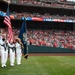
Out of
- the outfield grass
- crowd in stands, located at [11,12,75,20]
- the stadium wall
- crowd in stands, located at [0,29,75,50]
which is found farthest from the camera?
crowd in stands, located at [11,12,75,20]

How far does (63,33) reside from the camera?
135 ft

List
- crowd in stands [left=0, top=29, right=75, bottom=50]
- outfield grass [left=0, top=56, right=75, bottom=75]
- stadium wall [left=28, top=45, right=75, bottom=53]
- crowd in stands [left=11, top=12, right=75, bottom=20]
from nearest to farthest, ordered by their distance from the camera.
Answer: outfield grass [left=0, top=56, right=75, bottom=75] → stadium wall [left=28, top=45, right=75, bottom=53] → crowd in stands [left=0, top=29, right=75, bottom=50] → crowd in stands [left=11, top=12, right=75, bottom=20]

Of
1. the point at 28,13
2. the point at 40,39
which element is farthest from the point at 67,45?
the point at 28,13

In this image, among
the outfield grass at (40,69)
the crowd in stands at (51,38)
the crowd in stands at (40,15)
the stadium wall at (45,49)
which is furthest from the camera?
the crowd in stands at (40,15)

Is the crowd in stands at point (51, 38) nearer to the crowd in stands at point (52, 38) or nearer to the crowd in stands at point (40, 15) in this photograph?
the crowd in stands at point (52, 38)

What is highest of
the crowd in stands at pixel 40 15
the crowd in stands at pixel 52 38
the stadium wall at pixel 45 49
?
the crowd in stands at pixel 40 15

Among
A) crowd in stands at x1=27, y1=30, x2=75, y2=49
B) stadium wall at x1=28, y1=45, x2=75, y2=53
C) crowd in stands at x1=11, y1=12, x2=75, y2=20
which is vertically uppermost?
crowd in stands at x1=11, y1=12, x2=75, y2=20

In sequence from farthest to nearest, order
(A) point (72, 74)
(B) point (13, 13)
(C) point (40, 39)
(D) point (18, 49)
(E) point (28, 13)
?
(E) point (28, 13), (B) point (13, 13), (C) point (40, 39), (D) point (18, 49), (A) point (72, 74)

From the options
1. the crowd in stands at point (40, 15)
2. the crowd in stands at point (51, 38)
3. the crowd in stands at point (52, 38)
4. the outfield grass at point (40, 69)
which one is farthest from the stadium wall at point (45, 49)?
the outfield grass at point (40, 69)

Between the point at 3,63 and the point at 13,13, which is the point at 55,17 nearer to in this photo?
the point at 13,13

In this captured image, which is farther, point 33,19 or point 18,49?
point 33,19

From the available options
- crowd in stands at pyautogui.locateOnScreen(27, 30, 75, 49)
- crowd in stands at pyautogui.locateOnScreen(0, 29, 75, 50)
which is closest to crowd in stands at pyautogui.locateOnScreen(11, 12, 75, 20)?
crowd in stands at pyautogui.locateOnScreen(0, 29, 75, 50)

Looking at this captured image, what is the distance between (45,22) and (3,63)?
2851cm

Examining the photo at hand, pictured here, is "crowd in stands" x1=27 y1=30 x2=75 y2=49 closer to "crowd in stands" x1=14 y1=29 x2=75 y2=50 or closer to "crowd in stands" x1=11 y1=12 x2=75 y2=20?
"crowd in stands" x1=14 y1=29 x2=75 y2=50
